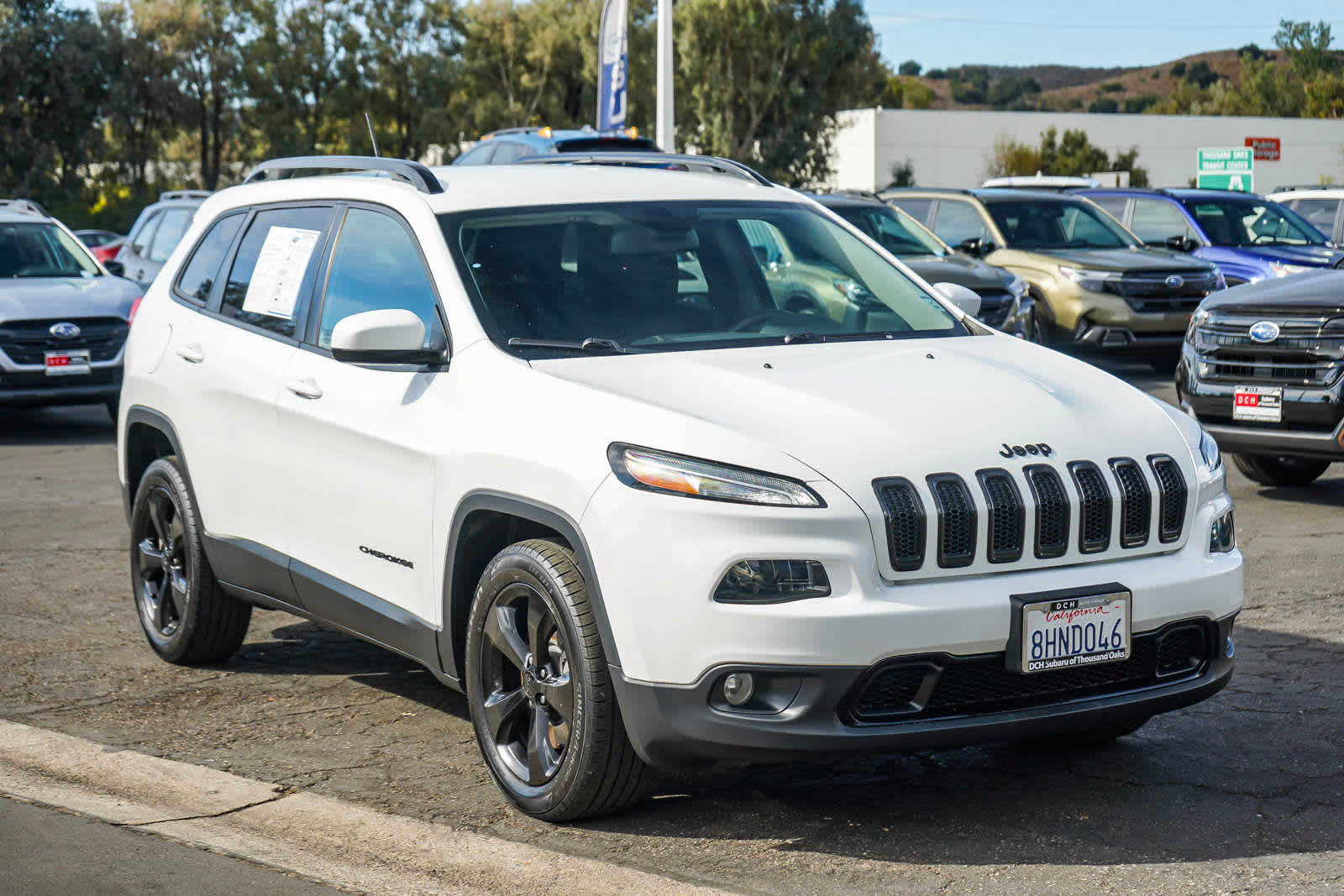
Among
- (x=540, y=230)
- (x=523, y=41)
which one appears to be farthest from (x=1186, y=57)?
(x=540, y=230)

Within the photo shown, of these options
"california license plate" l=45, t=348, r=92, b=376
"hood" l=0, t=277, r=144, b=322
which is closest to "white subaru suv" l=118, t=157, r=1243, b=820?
"california license plate" l=45, t=348, r=92, b=376

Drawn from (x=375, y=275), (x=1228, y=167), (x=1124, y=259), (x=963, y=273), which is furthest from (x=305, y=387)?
(x=1228, y=167)

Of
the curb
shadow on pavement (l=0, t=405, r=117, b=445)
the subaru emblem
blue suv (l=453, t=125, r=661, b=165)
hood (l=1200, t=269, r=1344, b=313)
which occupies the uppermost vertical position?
blue suv (l=453, t=125, r=661, b=165)

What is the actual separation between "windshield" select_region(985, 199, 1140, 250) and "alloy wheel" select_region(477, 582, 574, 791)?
13.5m

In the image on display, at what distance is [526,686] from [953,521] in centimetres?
125

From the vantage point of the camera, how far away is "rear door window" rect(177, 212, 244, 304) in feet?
21.2

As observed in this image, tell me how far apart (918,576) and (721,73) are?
53.6 metres

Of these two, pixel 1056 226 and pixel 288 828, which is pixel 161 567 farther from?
pixel 1056 226

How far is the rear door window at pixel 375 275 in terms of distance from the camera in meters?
5.20

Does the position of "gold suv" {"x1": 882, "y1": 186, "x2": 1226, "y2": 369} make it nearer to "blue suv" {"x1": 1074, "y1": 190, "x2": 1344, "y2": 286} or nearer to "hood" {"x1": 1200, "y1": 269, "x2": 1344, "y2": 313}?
"blue suv" {"x1": 1074, "y1": 190, "x2": 1344, "y2": 286}

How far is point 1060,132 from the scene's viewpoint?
7331cm

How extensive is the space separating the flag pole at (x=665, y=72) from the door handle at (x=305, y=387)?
18.0 metres

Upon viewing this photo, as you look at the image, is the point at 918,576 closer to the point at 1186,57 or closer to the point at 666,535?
the point at 666,535

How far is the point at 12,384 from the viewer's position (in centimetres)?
1372
